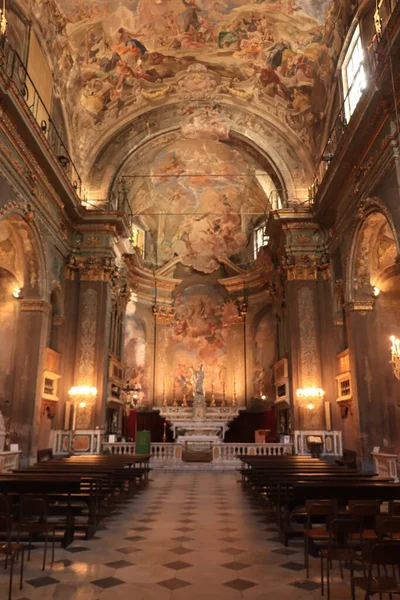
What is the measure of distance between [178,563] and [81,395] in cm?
1260

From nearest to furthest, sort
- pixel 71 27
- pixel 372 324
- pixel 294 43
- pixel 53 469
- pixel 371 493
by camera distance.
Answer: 1. pixel 371 493
2. pixel 53 469
3. pixel 372 324
4. pixel 71 27
5. pixel 294 43

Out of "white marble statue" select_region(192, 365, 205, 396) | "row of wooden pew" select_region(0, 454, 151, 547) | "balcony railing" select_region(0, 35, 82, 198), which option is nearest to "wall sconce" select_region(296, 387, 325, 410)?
"white marble statue" select_region(192, 365, 205, 396)

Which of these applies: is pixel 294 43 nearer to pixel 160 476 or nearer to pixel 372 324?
pixel 372 324

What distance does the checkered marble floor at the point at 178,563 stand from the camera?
201 inches

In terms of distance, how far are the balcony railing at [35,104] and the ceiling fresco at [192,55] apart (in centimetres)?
153

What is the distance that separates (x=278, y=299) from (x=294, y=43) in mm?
9818

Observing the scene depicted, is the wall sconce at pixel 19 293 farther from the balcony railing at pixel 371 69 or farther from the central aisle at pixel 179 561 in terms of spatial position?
the balcony railing at pixel 371 69

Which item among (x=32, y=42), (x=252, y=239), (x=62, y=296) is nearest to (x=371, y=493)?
(x=62, y=296)

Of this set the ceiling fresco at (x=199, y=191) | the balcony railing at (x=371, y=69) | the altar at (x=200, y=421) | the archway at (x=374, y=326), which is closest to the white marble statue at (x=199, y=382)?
the altar at (x=200, y=421)

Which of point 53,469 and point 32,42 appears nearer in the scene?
point 53,469

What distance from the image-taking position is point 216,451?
1855cm

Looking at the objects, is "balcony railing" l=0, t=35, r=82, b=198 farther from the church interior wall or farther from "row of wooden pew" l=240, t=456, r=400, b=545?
"row of wooden pew" l=240, t=456, r=400, b=545

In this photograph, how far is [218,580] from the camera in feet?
18.1

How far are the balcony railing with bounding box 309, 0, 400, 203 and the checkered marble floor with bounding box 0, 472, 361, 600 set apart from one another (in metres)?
9.78
